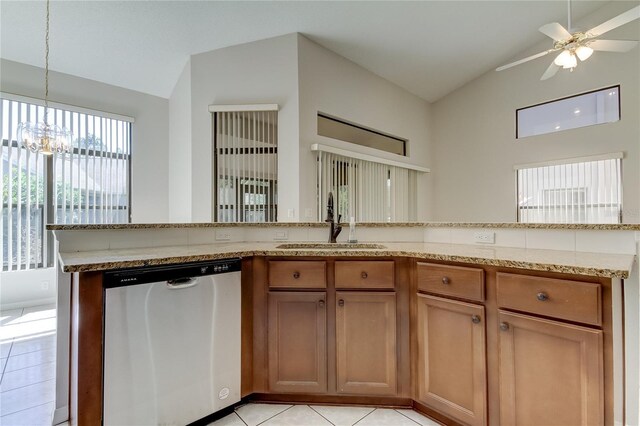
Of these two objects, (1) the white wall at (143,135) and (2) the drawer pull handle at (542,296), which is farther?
(1) the white wall at (143,135)

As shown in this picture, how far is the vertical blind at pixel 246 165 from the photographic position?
3402mm

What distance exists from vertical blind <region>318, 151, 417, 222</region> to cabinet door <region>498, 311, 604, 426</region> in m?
2.49

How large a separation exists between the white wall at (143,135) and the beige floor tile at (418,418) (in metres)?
4.16

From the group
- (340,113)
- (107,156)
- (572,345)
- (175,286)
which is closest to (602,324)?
(572,345)

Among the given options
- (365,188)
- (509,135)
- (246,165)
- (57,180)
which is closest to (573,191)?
(509,135)

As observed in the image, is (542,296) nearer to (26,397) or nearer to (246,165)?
(26,397)

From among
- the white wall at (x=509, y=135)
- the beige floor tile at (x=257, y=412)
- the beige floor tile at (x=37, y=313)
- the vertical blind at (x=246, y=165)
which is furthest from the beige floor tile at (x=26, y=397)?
the white wall at (x=509, y=135)

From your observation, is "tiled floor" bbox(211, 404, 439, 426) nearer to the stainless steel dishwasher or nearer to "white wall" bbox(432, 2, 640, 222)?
the stainless steel dishwasher

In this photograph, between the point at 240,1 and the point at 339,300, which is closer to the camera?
the point at 339,300

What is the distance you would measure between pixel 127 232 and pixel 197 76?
2.48 m

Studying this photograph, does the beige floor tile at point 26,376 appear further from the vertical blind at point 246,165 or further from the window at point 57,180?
the window at point 57,180

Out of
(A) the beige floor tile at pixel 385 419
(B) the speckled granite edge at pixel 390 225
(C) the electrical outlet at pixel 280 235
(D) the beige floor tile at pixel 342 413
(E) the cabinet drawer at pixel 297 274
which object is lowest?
(D) the beige floor tile at pixel 342 413

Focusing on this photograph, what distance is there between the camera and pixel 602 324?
3.42 feet

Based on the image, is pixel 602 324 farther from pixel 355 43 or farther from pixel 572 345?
pixel 355 43
